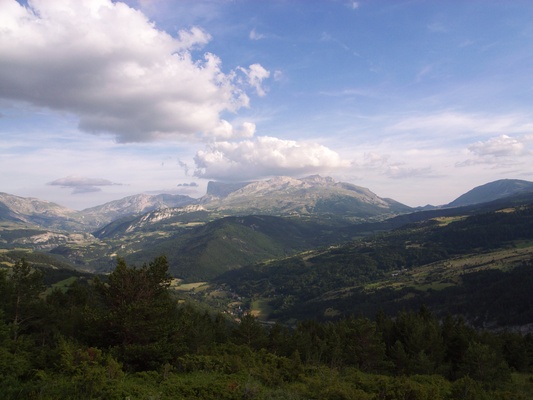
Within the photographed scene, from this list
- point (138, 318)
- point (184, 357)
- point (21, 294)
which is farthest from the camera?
point (21, 294)

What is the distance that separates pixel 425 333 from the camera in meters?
56.4

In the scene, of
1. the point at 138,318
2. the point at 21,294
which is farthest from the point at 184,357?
the point at 21,294

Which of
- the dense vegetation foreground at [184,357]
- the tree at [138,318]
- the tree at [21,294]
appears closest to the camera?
the dense vegetation foreground at [184,357]

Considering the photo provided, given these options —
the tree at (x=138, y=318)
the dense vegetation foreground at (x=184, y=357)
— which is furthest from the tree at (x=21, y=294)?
the tree at (x=138, y=318)

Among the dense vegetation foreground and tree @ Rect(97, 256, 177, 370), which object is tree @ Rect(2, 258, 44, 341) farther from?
tree @ Rect(97, 256, 177, 370)

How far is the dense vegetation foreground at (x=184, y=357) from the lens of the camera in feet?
69.5

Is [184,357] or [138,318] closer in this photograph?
[184,357]

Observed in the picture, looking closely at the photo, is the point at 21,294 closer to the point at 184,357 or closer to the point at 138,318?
the point at 138,318

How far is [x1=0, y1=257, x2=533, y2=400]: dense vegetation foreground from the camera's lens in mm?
21172

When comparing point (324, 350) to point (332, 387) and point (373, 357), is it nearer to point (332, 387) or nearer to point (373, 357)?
point (373, 357)

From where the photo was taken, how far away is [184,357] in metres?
31.8

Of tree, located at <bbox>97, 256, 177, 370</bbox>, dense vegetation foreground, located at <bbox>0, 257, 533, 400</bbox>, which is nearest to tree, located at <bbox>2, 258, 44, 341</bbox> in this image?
dense vegetation foreground, located at <bbox>0, 257, 533, 400</bbox>

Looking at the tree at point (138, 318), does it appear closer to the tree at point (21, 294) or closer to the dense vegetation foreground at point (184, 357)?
the dense vegetation foreground at point (184, 357)

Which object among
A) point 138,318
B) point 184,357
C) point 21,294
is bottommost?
point 184,357
